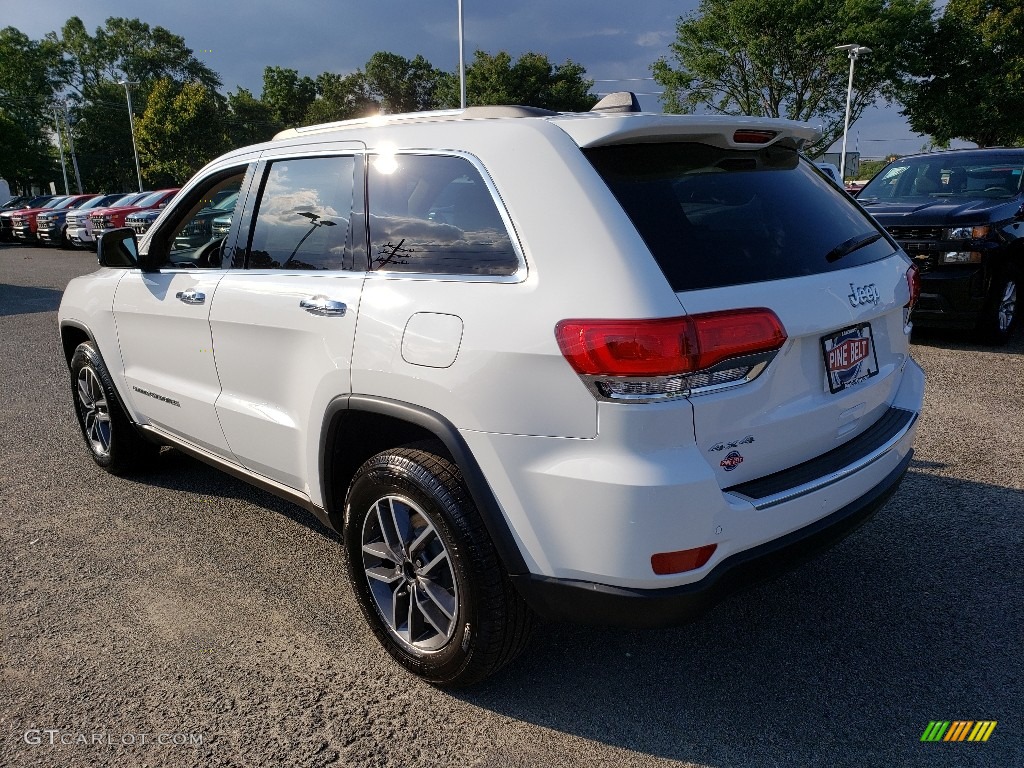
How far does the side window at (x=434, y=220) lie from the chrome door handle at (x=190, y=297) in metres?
1.06

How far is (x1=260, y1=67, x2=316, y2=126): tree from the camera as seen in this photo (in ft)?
250

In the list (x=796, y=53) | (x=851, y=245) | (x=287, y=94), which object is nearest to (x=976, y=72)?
(x=796, y=53)

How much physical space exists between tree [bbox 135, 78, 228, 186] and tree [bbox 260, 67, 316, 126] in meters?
27.8

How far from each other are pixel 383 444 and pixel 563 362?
101 cm

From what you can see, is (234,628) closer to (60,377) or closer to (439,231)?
(439,231)

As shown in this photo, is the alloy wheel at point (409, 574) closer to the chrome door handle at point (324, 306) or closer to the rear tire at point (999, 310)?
the chrome door handle at point (324, 306)

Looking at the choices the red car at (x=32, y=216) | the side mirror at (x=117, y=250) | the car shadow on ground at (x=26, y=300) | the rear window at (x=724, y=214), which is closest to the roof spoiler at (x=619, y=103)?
the rear window at (x=724, y=214)

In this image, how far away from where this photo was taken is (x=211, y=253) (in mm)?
3684

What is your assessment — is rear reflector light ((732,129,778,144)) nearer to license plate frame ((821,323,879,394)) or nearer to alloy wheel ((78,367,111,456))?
license plate frame ((821,323,879,394))

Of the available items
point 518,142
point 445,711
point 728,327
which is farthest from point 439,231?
point 445,711

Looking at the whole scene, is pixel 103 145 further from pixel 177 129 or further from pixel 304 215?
pixel 304 215

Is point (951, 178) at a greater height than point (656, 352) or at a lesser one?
greater

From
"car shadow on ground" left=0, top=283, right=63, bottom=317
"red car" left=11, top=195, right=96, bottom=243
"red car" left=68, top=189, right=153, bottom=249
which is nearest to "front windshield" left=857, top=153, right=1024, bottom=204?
"car shadow on ground" left=0, top=283, right=63, bottom=317

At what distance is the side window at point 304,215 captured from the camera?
2.89m
